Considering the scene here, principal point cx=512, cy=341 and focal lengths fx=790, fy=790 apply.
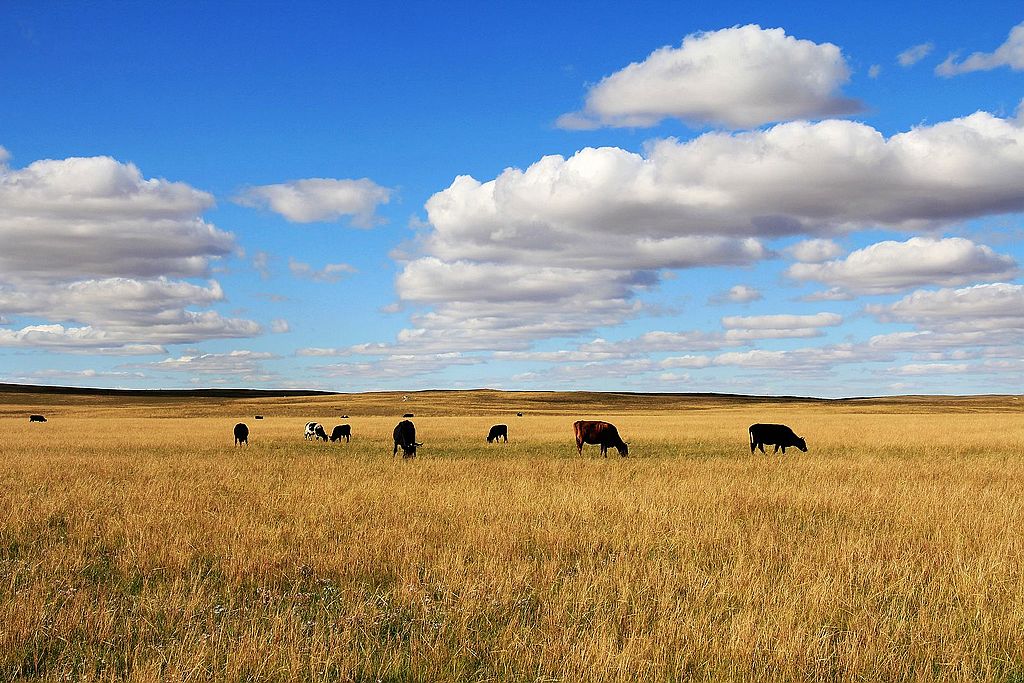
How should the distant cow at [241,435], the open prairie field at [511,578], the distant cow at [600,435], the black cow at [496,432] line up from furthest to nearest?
the distant cow at [241,435] < the black cow at [496,432] < the distant cow at [600,435] < the open prairie field at [511,578]

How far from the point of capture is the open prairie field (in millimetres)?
6188

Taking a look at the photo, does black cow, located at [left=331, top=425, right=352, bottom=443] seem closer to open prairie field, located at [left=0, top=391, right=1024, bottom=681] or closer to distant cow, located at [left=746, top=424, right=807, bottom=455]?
distant cow, located at [left=746, top=424, right=807, bottom=455]

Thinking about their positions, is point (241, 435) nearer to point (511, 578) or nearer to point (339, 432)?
point (339, 432)

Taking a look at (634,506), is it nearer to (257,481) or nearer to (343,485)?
(343,485)

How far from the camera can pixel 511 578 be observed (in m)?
8.60

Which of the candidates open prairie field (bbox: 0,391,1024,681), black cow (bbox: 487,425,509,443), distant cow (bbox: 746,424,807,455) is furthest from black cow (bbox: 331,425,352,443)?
open prairie field (bbox: 0,391,1024,681)

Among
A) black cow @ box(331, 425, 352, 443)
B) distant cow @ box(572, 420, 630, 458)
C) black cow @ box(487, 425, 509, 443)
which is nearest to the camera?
distant cow @ box(572, 420, 630, 458)

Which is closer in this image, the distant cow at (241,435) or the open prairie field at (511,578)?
the open prairie field at (511,578)

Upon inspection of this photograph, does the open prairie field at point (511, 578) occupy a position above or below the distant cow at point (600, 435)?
below

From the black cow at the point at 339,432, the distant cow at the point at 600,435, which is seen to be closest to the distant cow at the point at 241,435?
the black cow at the point at 339,432

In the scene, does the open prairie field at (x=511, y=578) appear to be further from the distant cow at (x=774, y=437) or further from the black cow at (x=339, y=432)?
the black cow at (x=339, y=432)

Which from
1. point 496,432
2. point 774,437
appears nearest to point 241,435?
point 496,432

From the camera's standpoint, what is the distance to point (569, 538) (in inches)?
434

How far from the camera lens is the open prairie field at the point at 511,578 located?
619cm
